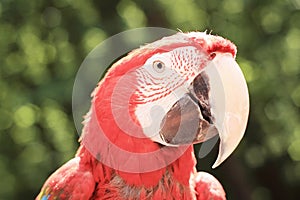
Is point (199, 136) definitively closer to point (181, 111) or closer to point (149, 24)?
point (181, 111)

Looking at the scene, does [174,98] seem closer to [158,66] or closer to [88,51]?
[158,66]

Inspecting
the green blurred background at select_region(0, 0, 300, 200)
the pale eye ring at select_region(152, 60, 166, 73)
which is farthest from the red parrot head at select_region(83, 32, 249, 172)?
the green blurred background at select_region(0, 0, 300, 200)

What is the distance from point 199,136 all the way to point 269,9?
5.68 feet

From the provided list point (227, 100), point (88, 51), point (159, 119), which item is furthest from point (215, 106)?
point (88, 51)

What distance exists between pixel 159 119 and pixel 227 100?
0.17 meters

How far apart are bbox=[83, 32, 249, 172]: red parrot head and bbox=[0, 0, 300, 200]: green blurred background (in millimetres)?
1490

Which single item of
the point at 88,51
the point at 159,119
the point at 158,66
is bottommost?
the point at 88,51

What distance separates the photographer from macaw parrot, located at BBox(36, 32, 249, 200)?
143 centimetres

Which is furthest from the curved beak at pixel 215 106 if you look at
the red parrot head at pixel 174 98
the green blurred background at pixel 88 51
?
the green blurred background at pixel 88 51

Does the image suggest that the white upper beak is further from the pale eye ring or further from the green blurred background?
the green blurred background

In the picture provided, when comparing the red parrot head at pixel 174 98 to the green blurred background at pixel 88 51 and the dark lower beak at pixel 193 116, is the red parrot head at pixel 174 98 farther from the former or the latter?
the green blurred background at pixel 88 51

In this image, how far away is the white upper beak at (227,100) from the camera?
1.42 m

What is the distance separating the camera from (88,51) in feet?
10.0

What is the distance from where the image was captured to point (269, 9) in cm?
303
